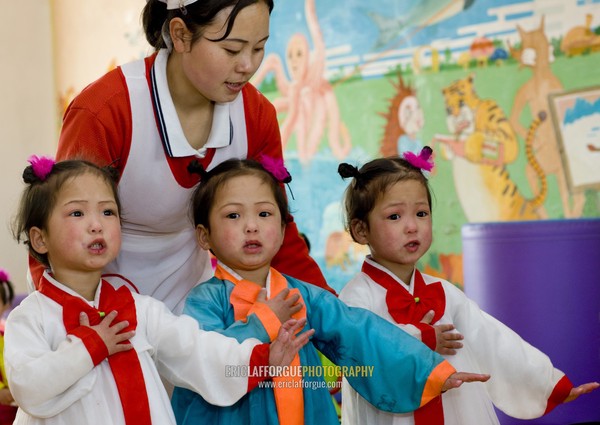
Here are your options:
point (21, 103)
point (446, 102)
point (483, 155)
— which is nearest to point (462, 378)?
point (483, 155)

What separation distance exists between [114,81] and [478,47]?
9.23 feet

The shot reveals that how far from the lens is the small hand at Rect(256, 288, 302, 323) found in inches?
81.7

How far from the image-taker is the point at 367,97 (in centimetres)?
506

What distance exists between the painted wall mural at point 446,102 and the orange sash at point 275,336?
1990 mm

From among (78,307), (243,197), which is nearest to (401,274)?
(243,197)

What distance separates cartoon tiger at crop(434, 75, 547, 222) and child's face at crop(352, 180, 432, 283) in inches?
85.3

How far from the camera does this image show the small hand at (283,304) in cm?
207

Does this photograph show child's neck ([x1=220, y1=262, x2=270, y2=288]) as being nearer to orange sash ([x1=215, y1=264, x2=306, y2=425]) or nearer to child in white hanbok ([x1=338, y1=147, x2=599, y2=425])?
orange sash ([x1=215, y1=264, x2=306, y2=425])

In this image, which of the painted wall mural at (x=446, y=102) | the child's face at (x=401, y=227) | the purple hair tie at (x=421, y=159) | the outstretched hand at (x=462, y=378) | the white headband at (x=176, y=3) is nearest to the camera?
the outstretched hand at (x=462, y=378)

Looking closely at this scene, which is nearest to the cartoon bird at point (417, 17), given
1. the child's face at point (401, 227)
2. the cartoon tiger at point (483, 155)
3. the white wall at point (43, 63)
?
the cartoon tiger at point (483, 155)

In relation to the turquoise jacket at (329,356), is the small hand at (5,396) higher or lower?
lower

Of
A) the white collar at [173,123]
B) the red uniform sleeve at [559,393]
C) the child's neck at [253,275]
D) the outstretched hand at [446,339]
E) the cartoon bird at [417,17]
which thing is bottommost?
the red uniform sleeve at [559,393]

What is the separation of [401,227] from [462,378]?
51 cm

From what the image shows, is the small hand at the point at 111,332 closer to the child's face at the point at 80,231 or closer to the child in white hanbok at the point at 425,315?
the child's face at the point at 80,231
